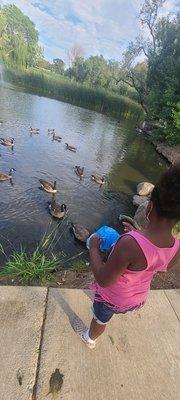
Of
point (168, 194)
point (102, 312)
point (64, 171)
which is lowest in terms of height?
point (64, 171)

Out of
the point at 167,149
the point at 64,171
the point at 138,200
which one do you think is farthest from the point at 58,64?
the point at 138,200

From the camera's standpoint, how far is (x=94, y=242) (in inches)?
83.0

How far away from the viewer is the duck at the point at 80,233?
7670mm

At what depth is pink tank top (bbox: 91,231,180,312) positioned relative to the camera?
5.87ft

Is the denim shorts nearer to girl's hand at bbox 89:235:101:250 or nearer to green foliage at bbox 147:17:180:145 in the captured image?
girl's hand at bbox 89:235:101:250

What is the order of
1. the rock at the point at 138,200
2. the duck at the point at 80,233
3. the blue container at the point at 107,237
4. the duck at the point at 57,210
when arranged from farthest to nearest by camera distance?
the rock at the point at 138,200 < the duck at the point at 57,210 < the duck at the point at 80,233 < the blue container at the point at 107,237

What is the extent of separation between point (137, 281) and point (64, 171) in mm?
10951

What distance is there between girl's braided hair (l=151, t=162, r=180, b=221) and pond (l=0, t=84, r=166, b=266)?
560 centimetres

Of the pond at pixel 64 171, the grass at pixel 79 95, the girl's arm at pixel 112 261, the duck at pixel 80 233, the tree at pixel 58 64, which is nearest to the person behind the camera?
the girl's arm at pixel 112 261

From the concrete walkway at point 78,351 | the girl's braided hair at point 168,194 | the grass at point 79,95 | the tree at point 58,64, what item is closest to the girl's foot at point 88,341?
the concrete walkway at point 78,351

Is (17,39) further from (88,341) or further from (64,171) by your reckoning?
(88,341)

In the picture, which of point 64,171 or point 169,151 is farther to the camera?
A: point 169,151

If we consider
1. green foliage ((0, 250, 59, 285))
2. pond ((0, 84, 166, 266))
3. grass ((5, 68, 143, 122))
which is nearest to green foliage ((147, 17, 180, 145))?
pond ((0, 84, 166, 266))

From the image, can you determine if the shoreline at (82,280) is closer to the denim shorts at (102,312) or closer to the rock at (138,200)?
the denim shorts at (102,312)
